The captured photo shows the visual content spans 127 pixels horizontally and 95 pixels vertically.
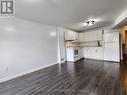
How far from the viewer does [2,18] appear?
3291mm

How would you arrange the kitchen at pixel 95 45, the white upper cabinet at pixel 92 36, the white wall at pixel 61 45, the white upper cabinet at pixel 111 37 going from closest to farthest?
the white upper cabinet at pixel 111 37
the kitchen at pixel 95 45
the white wall at pixel 61 45
the white upper cabinet at pixel 92 36

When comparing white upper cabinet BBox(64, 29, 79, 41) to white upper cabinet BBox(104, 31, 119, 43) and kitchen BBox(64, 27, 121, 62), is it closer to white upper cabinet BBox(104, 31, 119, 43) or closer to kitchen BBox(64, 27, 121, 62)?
kitchen BBox(64, 27, 121, 62)

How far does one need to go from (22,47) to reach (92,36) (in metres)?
4.75

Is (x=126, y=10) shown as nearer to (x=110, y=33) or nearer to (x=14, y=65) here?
(x=110, y=33)

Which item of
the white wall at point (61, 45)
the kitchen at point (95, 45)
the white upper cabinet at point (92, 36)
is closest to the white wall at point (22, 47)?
the white wall at point (61, 45)

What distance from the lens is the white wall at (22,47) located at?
131 inches

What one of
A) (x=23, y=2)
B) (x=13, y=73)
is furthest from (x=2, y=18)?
(x=13, y=73)

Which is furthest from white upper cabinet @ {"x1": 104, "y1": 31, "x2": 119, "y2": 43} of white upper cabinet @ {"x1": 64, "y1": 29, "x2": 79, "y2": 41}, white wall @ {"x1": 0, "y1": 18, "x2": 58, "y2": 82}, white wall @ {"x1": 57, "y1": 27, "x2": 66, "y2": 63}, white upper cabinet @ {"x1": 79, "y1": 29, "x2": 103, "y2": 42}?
white wall @ {"x1": 0, "y1": 18, "x2": 58, "y2": 82}

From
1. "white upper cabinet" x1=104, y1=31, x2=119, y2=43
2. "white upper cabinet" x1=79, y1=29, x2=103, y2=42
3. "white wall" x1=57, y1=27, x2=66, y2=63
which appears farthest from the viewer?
"white upper cabinet" x1=79, y1=29, x2=103, y2=42

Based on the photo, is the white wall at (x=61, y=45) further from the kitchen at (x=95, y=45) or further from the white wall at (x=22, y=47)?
the white wall at (x=22, y=47)

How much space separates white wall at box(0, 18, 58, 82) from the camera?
333 centimetres

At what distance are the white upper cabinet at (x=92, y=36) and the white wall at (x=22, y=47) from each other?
2.90 metres

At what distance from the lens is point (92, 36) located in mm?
6734

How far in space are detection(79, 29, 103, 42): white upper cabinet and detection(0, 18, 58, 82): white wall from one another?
2896 mm
